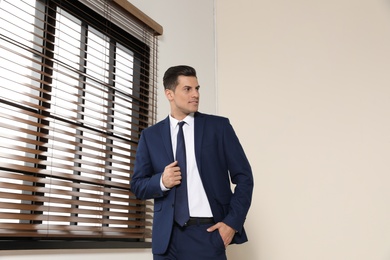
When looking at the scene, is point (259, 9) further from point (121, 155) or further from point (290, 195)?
point (121, 155)

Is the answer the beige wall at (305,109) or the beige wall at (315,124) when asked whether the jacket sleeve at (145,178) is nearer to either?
the beige wall at (305,109)

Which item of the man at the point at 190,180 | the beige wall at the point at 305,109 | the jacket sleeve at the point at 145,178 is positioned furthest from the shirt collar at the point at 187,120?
the beige wall at the point at 305,109

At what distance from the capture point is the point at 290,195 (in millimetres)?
4004

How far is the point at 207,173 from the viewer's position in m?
2.34

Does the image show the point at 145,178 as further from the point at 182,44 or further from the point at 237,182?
the point at 182,44

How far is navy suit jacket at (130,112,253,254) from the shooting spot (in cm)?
228

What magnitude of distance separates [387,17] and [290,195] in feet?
4.72

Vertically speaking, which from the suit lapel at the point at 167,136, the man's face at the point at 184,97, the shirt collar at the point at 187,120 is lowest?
the suit lapel at the point at 167,136

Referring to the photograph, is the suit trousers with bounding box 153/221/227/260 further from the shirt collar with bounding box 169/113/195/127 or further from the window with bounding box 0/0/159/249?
the window with bounding box 0/0/159/249

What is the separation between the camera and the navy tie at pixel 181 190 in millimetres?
2244

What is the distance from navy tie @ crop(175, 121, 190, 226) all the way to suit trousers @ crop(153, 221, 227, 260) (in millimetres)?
45

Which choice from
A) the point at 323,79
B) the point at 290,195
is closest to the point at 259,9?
the point at 323,79

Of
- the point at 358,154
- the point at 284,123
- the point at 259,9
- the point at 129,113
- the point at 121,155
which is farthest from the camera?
the point at 259,9

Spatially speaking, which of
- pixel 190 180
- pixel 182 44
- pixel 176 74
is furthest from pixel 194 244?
pixel 182 44
